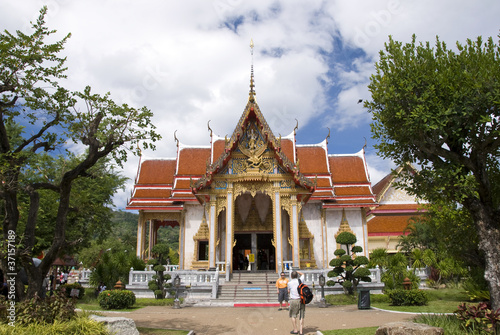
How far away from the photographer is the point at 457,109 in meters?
8.38

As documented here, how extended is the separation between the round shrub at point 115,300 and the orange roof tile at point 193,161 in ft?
34.0

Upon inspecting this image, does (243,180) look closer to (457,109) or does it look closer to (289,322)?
(289,322)

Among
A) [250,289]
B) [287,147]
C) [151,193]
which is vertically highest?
[287,147]

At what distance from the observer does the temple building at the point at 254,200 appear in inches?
730

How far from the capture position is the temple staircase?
15.4m

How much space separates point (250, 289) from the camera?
52.7ft

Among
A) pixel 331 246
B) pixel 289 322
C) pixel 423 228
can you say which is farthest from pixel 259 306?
pixel 423 228

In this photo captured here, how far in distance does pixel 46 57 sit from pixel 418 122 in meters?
8.21

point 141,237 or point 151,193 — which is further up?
point 151,193

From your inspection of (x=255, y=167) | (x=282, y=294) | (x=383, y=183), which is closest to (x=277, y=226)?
(x=255, y=167)

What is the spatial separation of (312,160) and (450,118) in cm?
1607

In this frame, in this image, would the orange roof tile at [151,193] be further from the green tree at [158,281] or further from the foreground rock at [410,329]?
the foreground rock at [410,329]

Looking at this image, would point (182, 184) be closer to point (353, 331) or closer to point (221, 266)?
point (221, 266)

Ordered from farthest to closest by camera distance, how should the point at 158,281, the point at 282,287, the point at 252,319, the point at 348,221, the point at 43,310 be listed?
1. the point at 348,221
2. the point at 158,281
3. the point at 282,287
4. the point at 252,319
5. the point at 43,310
